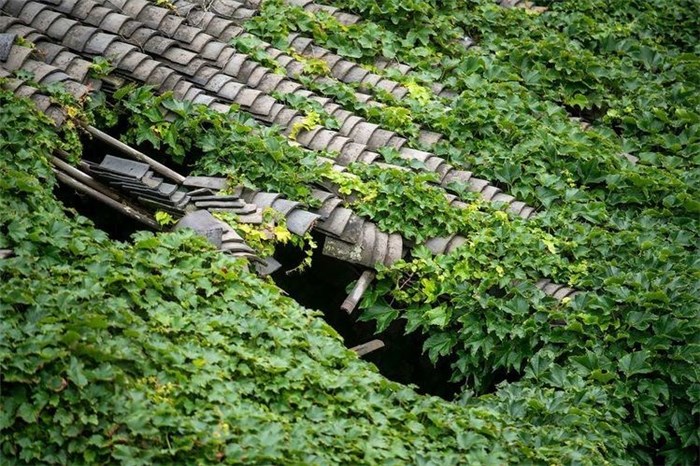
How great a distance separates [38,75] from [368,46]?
10.6 feet

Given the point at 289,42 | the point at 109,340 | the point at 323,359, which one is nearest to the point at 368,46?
the point at 289,42

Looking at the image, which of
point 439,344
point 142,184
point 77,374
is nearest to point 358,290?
point 439,344

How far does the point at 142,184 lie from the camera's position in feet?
22.4

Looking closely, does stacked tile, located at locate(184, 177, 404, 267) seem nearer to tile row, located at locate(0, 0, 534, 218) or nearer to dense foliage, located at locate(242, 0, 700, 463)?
dense foliage, located at locate(242, 0, 700, 463)

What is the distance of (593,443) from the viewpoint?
20.2ft

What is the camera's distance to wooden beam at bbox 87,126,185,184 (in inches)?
279

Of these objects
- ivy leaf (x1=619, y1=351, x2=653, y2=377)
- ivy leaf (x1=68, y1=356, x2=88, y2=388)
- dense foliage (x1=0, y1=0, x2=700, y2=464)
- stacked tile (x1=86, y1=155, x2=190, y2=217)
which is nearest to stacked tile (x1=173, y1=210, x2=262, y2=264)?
stacked tile (x1=86, y1=155, x2=190, y2=217)

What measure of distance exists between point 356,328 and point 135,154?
259cm

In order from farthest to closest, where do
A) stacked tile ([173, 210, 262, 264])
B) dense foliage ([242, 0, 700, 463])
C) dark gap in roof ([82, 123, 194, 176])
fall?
dark gap in roof ([82, 123, 194, 176])
dense foliage ([242, 0, 700, 463])
stacked tile ([173, 210, 262, 264])

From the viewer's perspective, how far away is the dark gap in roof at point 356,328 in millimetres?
8023

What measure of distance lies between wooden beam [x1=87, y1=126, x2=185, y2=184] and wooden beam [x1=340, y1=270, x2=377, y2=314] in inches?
61.2

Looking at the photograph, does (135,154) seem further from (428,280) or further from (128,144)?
(428,280)

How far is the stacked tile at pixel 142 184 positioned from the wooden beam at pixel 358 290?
1.39m

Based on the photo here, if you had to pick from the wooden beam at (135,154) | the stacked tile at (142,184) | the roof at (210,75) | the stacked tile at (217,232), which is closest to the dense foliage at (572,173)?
the roof at (210,75)
